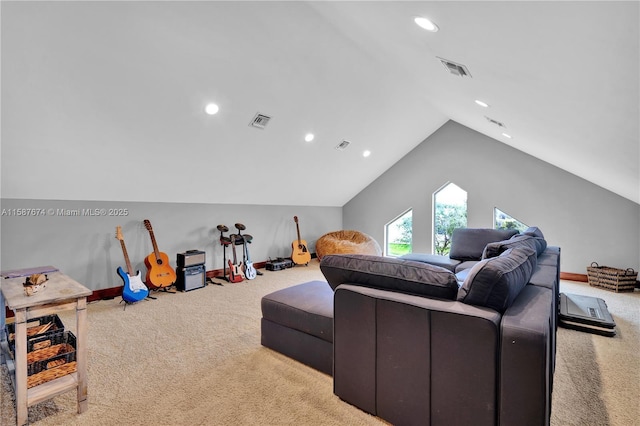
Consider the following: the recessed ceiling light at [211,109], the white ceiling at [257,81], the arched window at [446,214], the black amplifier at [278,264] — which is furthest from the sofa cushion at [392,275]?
the arched window at [446,214]

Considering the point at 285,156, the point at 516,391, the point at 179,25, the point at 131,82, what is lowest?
the point at 516,391

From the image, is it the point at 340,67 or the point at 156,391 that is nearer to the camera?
the point at 156,391

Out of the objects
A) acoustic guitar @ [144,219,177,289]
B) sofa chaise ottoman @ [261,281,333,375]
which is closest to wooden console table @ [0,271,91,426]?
sofa chaise ottoman @ [261,281,333,375]

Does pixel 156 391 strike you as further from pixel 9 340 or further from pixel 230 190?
pixel 230 190

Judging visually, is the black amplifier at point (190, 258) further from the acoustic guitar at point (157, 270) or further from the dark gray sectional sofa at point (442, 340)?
the dark gray sectional sofa at point (442, 340)

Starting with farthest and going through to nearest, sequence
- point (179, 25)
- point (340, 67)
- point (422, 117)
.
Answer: point (422, 117), point (340, 67), point (179, 25)

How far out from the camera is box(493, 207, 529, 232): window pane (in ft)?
18.6

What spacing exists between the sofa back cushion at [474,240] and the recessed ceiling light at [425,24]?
10.9ft

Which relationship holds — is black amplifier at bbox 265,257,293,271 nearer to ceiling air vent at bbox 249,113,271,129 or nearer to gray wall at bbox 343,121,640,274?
gray wall at bbox 343,121,640,274

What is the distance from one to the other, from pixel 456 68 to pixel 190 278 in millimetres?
4037

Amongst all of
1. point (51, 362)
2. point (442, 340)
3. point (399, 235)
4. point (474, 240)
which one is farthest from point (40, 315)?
point (399, 235)

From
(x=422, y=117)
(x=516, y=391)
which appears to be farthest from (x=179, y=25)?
(x=422, y=117)

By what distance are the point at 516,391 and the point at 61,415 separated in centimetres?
229

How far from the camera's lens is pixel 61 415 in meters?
1.72
